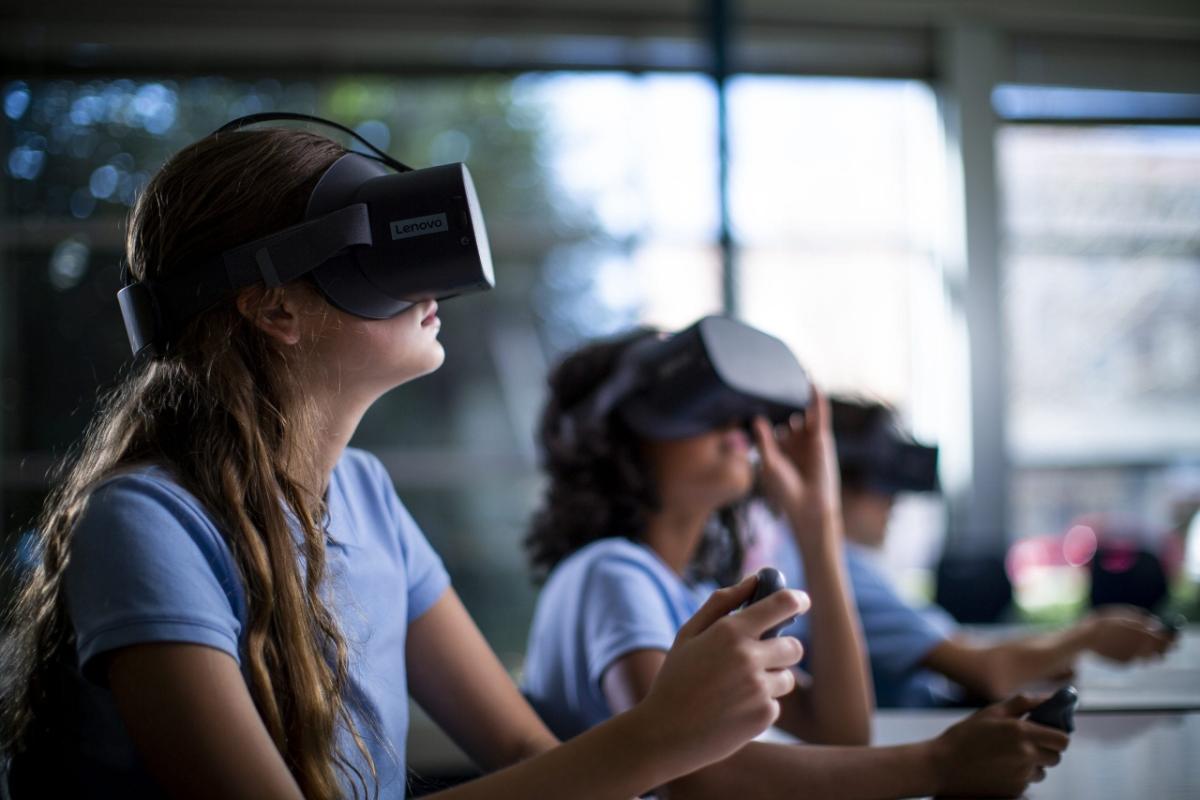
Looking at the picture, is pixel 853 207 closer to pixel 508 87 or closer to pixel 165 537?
pixel 508 87

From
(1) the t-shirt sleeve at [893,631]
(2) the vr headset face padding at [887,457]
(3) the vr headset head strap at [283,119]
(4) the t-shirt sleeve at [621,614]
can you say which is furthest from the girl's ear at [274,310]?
(2) the vr headset face padding at [887,457]

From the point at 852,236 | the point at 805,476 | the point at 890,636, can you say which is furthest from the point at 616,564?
the point at 852,236

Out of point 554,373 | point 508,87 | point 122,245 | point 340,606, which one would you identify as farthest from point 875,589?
point 508,87

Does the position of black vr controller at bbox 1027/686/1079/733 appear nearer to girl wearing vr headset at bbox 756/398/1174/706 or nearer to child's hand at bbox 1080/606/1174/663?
girl wearing vr headset at bbox 756/398/1174/706

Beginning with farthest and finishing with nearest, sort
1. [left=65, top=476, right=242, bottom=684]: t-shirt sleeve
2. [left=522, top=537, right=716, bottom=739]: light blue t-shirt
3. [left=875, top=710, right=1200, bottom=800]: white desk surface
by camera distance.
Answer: [left=522, top=537, right=716, bottom=739]: light blue t-shirt < [left=875, top=710, right=1200, bottom=800]: white desk surface < [left=65, top=476, right=242, bottom=684]: t-shirt sleeve

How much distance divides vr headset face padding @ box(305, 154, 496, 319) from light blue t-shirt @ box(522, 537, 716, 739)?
51 centimetres

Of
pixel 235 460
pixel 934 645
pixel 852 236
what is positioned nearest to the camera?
pixel 235 460

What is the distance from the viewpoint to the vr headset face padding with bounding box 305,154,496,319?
919 mm

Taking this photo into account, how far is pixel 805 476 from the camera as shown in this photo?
5.10 ft

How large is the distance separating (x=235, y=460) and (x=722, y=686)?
446 millimetres


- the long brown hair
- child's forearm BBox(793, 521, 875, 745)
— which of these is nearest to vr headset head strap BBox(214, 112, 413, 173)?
the long brown hair

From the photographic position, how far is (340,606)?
3.18 ft

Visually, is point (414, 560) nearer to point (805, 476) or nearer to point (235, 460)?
point (235, 460)

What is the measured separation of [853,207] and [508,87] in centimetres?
163
